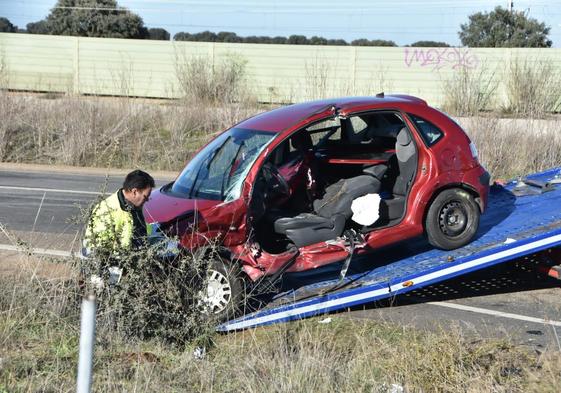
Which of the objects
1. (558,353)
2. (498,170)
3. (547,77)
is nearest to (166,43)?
(547,77)

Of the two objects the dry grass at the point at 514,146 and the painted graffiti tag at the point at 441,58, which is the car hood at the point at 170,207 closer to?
the dry grass at the point at 514,146

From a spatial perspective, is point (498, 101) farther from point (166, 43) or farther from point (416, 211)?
point (166, 43)

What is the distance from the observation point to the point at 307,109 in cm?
839

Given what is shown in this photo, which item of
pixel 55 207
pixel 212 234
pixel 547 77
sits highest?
pixel 547 77

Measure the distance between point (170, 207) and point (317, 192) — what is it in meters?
1.72

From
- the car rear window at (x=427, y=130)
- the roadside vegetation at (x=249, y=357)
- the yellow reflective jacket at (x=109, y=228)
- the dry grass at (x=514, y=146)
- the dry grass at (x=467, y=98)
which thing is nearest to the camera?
the roadside vegetation at (x=249, y=357)

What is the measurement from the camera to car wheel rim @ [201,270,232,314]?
7.23m

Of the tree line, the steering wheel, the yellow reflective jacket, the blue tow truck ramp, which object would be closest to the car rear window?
the blue tow truck ramp

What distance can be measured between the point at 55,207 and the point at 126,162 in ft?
20.4

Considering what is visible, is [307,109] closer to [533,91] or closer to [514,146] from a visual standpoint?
[514,146]

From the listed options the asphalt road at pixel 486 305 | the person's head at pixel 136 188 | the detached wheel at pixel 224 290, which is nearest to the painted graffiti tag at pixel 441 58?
the asphalt road at pixel 486 305

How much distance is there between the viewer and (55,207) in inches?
519

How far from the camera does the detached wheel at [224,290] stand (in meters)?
7.21

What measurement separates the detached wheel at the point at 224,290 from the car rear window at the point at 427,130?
8.56 ft
